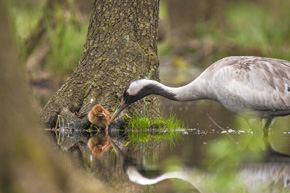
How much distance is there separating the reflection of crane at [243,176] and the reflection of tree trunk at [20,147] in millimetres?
1756

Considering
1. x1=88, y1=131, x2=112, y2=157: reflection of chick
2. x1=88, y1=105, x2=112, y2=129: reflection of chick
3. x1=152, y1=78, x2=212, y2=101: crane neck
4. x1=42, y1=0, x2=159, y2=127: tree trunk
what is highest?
x1=42, y1=0, x2=159, y2=127: tree trunk

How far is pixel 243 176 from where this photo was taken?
6.41m

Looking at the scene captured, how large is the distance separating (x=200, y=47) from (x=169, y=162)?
1845 cm

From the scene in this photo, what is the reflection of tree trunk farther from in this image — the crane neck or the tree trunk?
the tree trunk

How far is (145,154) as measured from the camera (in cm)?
795

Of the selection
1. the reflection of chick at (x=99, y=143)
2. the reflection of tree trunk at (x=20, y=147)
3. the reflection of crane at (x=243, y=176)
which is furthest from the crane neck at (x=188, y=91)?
the reflection of tree trunk at (x=20, y=147)

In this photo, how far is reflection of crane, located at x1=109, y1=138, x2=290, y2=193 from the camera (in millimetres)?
5945

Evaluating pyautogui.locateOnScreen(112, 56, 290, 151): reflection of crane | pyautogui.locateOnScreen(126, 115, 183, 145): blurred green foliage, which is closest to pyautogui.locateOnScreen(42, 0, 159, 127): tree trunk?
pyautogui.locateOnScreen(126, 115, 183, 145): blurred green foliage

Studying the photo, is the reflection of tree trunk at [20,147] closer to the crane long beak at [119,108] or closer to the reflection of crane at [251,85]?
the reflection of crane at [251,85]

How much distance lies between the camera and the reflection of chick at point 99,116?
31.1ft

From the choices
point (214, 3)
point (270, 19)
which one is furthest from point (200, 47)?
point (214, 3)

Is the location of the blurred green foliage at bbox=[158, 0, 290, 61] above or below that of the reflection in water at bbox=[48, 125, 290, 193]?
above

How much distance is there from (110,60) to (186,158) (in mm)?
3064

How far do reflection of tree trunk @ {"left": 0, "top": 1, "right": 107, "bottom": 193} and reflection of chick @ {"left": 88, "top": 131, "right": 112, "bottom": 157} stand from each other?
10.9 ft
